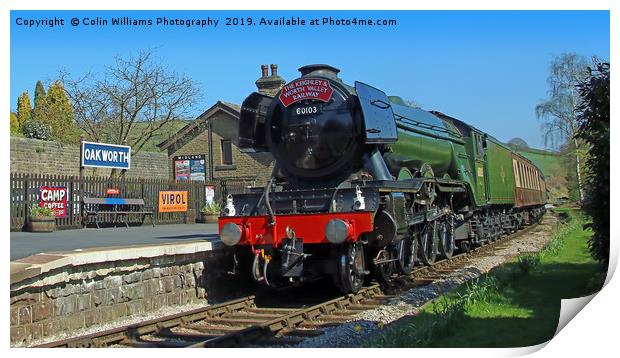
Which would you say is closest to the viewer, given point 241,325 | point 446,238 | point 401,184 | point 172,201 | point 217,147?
point 241,325

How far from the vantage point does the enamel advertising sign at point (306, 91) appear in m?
9.23

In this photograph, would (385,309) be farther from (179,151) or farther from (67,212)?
(179,151)

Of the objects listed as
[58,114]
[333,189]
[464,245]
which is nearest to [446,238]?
[464,245]

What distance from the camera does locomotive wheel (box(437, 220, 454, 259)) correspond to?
12188mm

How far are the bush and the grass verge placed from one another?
70.5ft

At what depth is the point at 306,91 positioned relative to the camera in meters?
9.35

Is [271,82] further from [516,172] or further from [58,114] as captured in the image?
[58,114]

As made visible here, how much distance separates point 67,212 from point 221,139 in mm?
14011

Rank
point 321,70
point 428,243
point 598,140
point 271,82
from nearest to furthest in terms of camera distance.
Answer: point 598,140 < point 321,70 < point 428,243 < point 271,82

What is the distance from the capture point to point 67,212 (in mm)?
16328

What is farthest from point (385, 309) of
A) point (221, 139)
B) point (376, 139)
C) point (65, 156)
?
point (221, 139)

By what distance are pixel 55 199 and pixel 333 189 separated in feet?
32.9

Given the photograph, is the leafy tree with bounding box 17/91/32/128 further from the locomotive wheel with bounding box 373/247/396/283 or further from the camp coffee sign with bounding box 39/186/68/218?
the locomotive wheel with bounding box 373/247/396/283

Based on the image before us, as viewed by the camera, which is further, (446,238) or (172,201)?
(172,201)
